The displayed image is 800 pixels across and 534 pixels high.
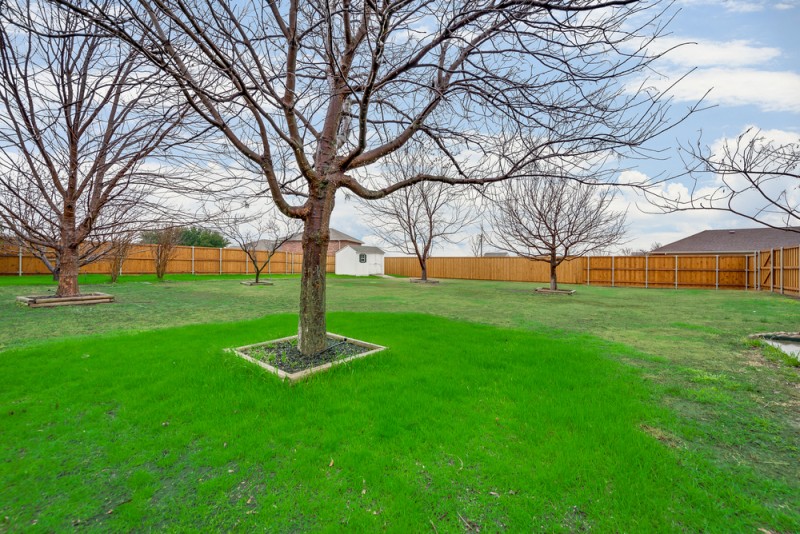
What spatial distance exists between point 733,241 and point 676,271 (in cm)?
1178

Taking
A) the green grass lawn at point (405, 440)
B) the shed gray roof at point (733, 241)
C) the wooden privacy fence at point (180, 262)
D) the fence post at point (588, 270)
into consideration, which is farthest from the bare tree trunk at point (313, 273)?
the shed gray roof at point (733, 241)

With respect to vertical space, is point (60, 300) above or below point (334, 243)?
below

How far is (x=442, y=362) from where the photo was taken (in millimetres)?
3691

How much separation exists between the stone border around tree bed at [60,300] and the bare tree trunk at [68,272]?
229mm

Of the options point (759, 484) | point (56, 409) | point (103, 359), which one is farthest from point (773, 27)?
point (103, 359)

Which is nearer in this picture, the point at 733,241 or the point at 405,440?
the point at 405,440

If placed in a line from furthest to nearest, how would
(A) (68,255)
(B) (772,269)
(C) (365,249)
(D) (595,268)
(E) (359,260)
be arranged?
(C) (365,249) → (E) (359,260) → (D) (595,268) → (B) (772,269) → (A) (68,255)

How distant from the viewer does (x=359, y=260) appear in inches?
1144

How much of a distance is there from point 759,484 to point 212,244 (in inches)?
1446

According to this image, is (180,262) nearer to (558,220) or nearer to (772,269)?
(558,220)

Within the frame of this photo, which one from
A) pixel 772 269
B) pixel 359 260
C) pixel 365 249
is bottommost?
pixel 772 269

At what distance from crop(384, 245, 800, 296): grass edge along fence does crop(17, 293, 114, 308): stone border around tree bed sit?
17.5m

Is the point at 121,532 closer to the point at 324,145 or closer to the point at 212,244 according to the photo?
the point at 324,145

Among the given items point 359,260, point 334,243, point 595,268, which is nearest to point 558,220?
point 595,268
